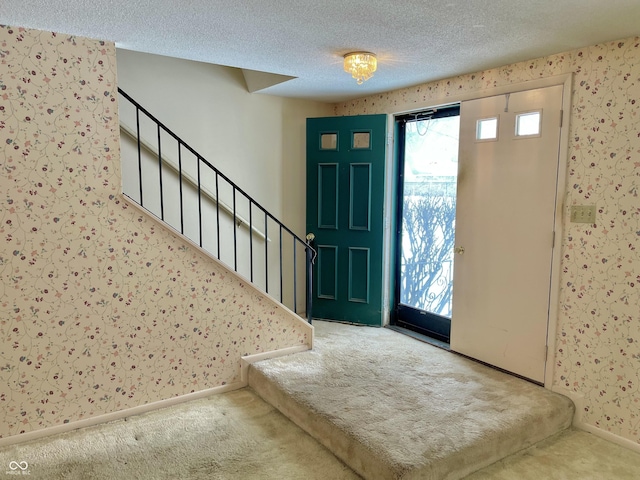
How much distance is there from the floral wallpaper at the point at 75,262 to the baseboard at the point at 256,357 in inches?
15.6

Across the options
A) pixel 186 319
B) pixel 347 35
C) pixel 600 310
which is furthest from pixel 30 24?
pixel 600 310

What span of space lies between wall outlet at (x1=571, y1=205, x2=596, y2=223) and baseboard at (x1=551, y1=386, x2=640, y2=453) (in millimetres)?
1059

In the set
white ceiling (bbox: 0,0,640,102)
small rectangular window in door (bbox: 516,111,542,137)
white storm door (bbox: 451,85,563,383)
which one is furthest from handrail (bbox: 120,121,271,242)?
small rectangular window in door (bbox: 516,111,542,137)

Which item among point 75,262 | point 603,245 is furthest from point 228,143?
point 603,245

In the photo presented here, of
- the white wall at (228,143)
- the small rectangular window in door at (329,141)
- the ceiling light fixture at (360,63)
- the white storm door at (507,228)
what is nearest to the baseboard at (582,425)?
the white storm door at (507,228)

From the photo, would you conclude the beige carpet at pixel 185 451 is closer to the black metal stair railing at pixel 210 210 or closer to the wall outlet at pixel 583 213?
the black metal stair railing at pixel 210 210

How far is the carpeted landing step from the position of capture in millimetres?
2195

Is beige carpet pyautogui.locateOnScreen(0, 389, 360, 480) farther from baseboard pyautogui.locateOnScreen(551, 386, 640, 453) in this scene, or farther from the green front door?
the green front door

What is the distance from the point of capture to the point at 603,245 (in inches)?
102

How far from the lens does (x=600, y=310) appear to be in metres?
2.61

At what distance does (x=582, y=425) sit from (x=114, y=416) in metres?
2.84

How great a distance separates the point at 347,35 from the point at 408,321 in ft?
8.52

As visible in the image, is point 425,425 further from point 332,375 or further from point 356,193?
point 356,193

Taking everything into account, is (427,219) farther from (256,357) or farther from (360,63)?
(256,357)
